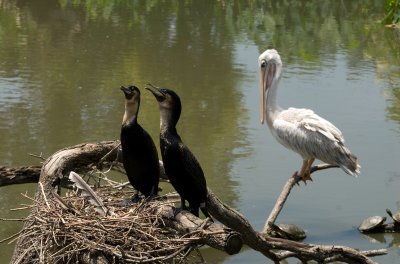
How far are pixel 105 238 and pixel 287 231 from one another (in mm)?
3547

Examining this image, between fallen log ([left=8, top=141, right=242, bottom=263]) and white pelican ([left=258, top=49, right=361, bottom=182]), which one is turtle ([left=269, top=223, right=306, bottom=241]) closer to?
white pelican ([left=258, top=49, right=361, bottom=182])

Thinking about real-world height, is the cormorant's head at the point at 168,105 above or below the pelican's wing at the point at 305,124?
above

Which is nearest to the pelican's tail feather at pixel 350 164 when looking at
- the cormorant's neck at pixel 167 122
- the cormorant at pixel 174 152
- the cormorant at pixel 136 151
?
the cormorant at pixel 136 151

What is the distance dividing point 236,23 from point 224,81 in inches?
242

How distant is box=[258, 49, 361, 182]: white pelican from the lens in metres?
8.91

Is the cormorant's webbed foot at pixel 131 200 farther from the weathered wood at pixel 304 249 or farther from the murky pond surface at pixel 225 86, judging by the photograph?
the murky pond surface at pixel 225 86

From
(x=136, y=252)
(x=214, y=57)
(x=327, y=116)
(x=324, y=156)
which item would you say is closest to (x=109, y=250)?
(x=136, y=252)

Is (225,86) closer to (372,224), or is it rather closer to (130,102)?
(372,224)

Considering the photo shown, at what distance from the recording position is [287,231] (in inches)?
345

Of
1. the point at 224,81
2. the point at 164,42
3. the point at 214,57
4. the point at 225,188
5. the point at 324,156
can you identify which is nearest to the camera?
the point at 324,156

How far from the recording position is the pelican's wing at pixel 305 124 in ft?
29.2

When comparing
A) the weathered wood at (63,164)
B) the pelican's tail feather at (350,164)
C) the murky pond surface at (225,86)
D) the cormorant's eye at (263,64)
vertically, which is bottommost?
the murky pond surface at (225,86)

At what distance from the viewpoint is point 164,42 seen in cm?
1806

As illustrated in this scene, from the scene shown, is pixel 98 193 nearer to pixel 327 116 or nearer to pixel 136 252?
pixel 136 252
